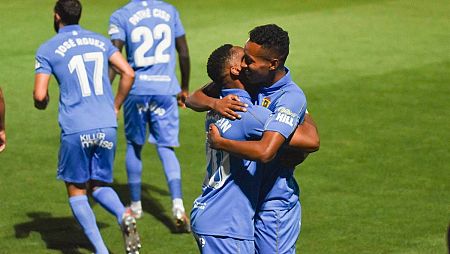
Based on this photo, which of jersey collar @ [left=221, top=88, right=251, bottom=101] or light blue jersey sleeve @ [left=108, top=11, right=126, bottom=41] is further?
light blue jersey sleeve @ [left=108, top=11, right=126, bottom=41]

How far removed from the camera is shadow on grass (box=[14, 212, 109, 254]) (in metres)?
10.6

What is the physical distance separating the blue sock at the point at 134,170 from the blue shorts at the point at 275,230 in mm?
4570

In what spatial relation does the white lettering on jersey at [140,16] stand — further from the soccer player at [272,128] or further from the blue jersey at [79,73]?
the soccer player at [272,128]

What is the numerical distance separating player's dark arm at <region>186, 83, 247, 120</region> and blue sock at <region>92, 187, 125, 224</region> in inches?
105

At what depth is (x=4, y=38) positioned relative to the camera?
21141mm

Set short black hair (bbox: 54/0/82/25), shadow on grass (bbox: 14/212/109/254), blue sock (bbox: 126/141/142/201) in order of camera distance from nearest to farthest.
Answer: short black hair (bbox: 54/0/82/25) → shadow on grass (bbox: 14/212/109/254) → blue sock (bbox: 126/141/142/201)

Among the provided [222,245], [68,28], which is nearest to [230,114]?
[222,245]

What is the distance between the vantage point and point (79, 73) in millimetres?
9695

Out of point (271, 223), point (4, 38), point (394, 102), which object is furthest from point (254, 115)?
point (4, 38)

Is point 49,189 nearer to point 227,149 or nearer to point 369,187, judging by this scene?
point 369,187

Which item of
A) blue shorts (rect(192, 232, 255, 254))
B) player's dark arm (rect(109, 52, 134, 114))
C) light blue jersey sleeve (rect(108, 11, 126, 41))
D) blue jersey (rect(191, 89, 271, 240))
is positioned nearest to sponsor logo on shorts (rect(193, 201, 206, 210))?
blue jersey (rect(191, 89, 271, 240))

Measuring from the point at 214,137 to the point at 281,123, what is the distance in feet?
1.35

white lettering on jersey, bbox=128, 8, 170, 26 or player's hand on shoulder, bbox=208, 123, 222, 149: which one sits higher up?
player's hand on shoulder, bbox=208, 123, 222, 149

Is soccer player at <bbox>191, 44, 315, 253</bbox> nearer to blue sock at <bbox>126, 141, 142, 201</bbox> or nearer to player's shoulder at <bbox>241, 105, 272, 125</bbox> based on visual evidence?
player's shoulder at <bbox>241, 105, 272, 125</bbox>
